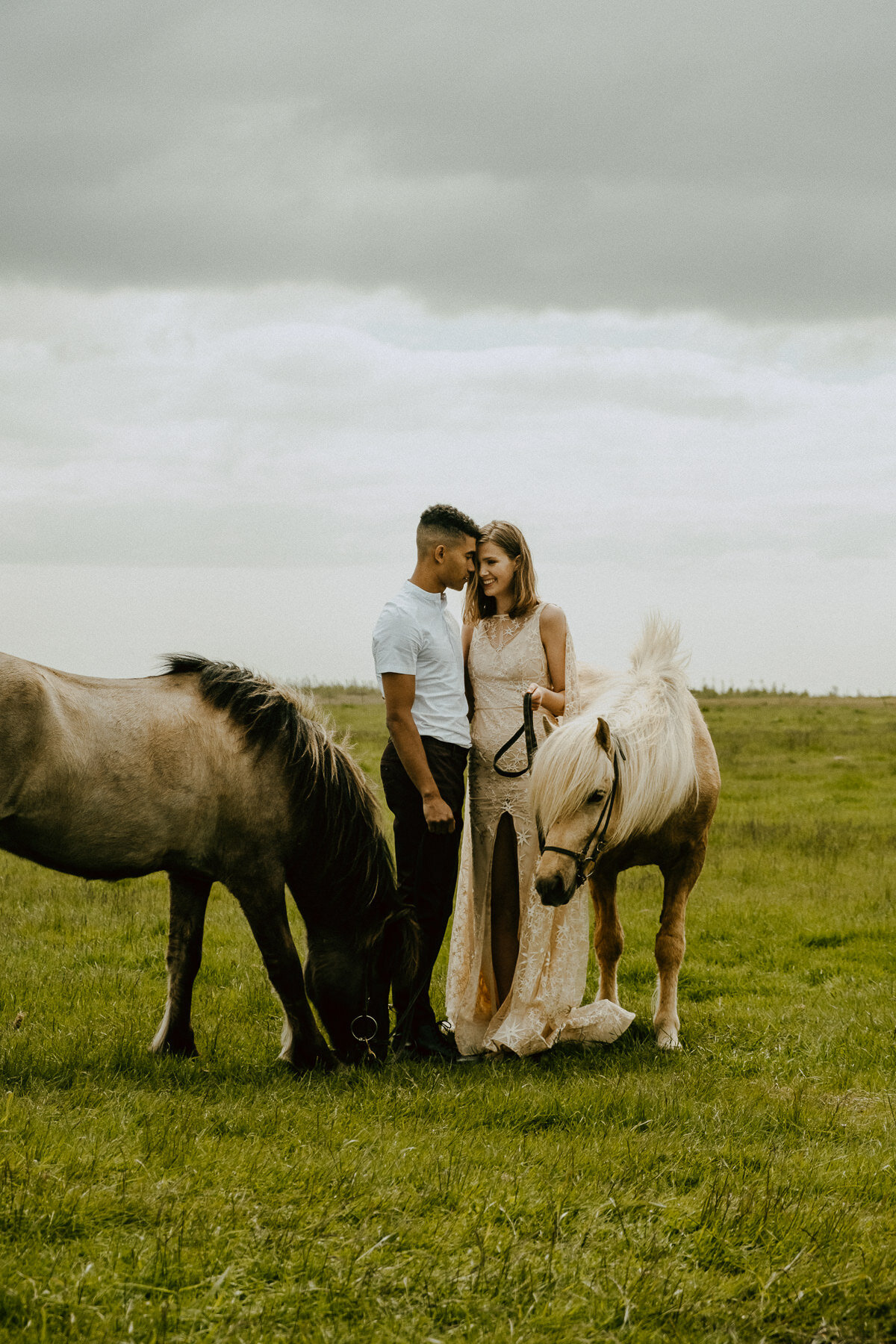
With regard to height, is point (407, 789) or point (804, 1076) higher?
point (407, 789)

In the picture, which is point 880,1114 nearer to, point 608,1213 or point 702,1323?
point 608,1213

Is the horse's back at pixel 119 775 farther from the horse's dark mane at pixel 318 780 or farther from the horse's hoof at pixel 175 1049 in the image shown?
the horse's hoof at pixel 175 1049

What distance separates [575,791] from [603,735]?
293 mm

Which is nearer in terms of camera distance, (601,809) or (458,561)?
(601,809)

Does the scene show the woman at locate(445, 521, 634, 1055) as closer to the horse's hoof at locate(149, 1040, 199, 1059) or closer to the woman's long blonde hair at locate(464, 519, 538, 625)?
the woman's long blonde hair at locate(464, 519, 538, 625)

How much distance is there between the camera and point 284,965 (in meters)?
4.96

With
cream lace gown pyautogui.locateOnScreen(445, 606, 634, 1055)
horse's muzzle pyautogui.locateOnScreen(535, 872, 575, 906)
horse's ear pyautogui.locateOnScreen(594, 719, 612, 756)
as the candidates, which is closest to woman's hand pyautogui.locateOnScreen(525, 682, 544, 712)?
cream lace gown pyautogui.locateOnScreen(445, 606, 634, 1055)

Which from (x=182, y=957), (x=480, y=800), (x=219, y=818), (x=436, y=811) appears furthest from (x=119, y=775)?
(x=480, y=800)

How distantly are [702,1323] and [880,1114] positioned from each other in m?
2.19

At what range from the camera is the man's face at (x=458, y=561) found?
5289 millimetres

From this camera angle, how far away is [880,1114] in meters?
4.61

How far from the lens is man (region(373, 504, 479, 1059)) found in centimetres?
511

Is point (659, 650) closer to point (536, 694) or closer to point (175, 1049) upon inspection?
point (536, 694)

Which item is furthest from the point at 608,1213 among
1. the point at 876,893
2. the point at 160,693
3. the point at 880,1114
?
the point at 876,893
